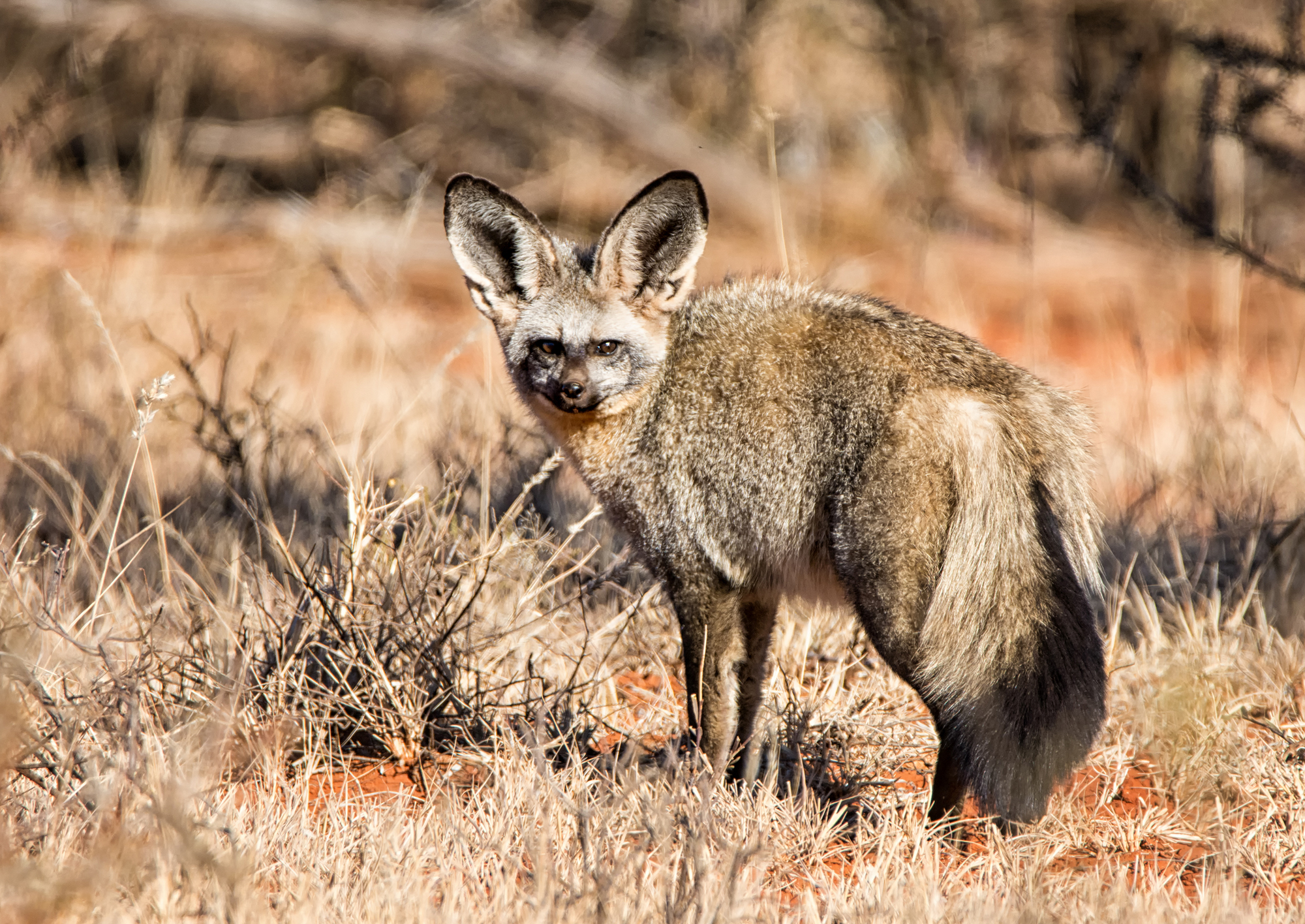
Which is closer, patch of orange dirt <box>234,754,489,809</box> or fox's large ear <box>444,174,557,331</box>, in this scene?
patch of orange dirt <box>234,754,489,809</box>

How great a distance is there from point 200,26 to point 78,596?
5693 millimetres

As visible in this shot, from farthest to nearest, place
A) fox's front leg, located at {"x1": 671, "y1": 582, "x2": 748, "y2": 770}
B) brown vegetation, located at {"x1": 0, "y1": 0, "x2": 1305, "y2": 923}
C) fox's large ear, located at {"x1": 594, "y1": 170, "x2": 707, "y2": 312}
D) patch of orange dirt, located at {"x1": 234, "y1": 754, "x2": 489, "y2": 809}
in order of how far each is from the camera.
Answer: fox's large ear, located at {"x1": 594, "y1": 170, "x2": 707, "y2": 312}
fox's front leg, located at {"x1": 671, "y1": 582, "x2": 748, "y2": 770}
patch of orange dirt, located at {"x1": 234, "y1": 754, "x2": 489, "y2": 809}
brown vegetation, located at {"x1": 0, "y1": 0, "x2": 1305, "y2": 923}

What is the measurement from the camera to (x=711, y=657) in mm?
3629

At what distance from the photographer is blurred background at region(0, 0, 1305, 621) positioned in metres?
5.47

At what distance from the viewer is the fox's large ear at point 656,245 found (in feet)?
12.4

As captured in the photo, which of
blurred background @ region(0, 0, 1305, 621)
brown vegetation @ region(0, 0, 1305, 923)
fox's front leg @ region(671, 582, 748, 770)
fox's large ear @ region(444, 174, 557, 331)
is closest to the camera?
Result: brown vegetation @ region(0, 0, 1305, 923)

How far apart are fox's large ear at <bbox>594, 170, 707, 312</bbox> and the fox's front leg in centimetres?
93

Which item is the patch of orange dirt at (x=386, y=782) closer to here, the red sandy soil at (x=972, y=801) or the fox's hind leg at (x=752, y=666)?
the red sandy soil at (x=972, y=801)

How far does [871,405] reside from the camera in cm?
337

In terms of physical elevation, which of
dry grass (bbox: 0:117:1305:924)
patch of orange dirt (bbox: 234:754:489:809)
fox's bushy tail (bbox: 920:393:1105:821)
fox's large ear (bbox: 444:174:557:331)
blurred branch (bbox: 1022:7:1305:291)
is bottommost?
patch of orange dirt (bbox: 234:754:489:809)

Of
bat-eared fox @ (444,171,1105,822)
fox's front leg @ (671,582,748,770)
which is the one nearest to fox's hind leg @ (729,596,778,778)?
bat-eared fox @ (444,171,1105,822)

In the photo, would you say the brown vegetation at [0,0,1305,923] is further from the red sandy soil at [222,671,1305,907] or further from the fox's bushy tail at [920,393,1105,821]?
the fox's bushy tail at [920,393,1105,821]

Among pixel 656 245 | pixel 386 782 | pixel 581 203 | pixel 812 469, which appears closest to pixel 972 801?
pixel 812 469

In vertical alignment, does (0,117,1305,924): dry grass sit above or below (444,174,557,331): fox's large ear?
below
